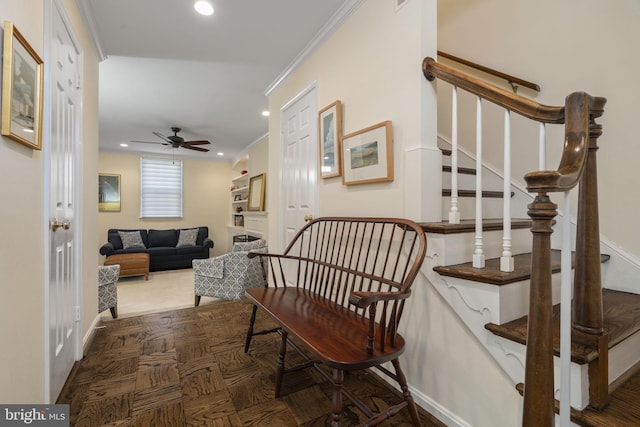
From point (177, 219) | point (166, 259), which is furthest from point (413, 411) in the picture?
point (177, 219)

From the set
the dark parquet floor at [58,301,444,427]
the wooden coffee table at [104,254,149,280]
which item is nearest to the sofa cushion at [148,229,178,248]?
the wooden coffee table at [104,254,149,280]

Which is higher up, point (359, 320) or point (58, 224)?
point (58, 224)

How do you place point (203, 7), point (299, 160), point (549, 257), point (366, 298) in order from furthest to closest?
1. point (299, 160)
2. point (203, 7)
3. point (366, 298)
4. point (549, 257)

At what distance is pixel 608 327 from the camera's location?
1119mm

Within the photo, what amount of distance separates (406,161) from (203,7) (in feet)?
6.25

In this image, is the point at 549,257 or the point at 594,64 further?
the point at 594,64

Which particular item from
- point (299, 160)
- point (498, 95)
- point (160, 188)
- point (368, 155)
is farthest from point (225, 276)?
point (160, 188)

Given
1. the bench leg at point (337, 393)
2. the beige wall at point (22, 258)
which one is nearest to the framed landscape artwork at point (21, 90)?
the beige wall at point (22, 258)

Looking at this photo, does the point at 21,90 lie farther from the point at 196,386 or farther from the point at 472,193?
the point at 472,193

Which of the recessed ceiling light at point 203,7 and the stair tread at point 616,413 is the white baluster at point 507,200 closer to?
the stair tread at point 616,413

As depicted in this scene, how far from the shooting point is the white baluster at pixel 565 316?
71cm

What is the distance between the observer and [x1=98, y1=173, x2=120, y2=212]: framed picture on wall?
647 cm

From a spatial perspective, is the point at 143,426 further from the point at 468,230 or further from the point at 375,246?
the point at 468,230

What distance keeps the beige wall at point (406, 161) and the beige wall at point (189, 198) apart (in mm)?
6007
